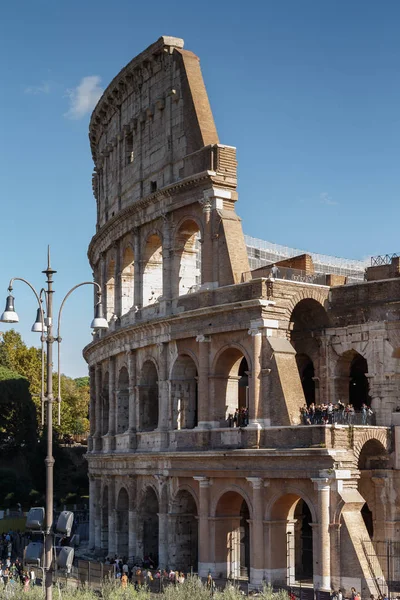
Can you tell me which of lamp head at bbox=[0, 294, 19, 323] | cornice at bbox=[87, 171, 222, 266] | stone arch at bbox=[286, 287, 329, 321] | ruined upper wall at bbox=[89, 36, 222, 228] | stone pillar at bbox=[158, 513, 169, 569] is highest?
ruined upper wall at bbox=[89, 36, 222, 228]

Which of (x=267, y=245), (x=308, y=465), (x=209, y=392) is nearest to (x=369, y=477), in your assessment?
(x=308, y=465)

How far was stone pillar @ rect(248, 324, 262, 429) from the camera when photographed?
101 ft

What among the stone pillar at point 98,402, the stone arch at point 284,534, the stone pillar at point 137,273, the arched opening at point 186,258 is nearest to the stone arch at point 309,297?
the arched opening at point 186,258

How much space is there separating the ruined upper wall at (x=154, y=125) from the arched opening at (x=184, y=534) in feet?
37.7

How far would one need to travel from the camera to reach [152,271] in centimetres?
3819

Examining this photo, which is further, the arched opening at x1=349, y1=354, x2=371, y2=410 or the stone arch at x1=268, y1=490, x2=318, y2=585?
the arched opening at x1=349, y1=354, x2=371, y2=410

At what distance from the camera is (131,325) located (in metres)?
36.8

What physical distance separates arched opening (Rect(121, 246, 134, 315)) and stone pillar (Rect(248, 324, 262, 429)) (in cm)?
1012

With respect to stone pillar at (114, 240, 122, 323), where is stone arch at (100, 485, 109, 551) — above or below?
below

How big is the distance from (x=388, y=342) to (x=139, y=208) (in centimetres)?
1143

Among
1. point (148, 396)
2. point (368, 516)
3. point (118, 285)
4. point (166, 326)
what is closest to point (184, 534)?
point (148, 396)

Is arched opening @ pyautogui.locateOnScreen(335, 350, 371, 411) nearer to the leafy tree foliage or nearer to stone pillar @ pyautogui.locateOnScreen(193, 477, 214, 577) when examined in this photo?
stone pillar @ pyautogui.locateOnScreen(193, 477, 214, 577)

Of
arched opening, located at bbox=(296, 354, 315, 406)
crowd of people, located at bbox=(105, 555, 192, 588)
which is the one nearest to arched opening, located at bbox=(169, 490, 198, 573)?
crowd of people, located at bbox=(105, 555, 192, 588)

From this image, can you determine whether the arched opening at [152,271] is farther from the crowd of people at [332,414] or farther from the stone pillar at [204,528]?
the crowd of people at [332,414]
